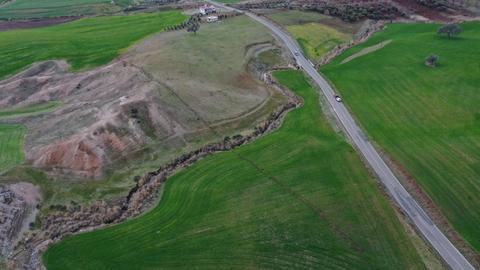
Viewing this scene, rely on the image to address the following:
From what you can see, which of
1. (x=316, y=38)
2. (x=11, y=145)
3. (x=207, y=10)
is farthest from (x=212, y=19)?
(x=11, y=145)

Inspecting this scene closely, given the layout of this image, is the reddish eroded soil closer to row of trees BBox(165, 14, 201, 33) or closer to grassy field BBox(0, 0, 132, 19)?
grassy field BBox(0, 0, 132, 19)

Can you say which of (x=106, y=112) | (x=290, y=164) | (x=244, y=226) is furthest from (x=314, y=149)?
(x=106, y=112)

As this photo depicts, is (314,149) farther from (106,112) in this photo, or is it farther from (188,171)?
(106,112)

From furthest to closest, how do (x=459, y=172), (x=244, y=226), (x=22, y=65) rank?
(x=22, y=65) < (x=459, y=172) < (x=244, y=226)

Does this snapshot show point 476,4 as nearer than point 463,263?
No

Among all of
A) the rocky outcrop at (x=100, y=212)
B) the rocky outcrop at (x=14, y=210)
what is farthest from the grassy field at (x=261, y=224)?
the rocky outcrop at (x=14, y=210)

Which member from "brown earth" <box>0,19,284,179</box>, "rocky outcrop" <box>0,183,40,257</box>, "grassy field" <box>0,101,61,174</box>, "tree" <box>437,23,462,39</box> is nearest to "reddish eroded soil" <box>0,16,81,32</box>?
"brown earth" <box>0,19,284,179</box>
